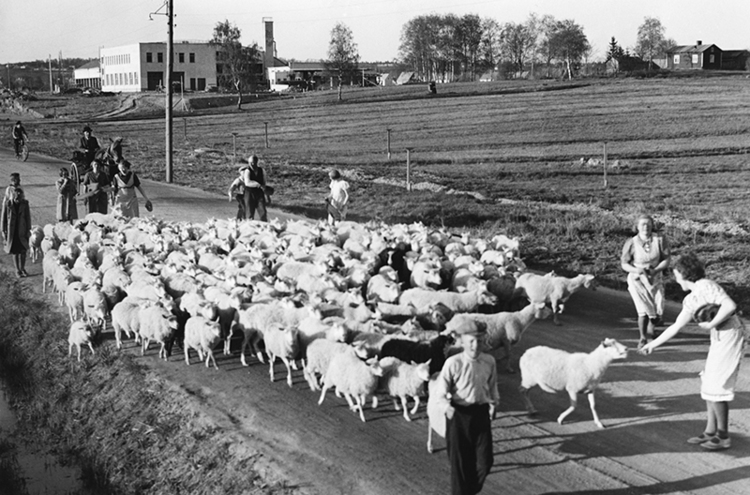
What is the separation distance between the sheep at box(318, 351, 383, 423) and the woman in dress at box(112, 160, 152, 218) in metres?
10.5

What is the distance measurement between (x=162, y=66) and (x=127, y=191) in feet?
326

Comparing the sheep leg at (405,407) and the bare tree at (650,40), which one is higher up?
the bare tree at (650,40)

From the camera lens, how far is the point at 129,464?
9.85 meters

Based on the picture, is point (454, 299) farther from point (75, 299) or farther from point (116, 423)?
point (75, 299)

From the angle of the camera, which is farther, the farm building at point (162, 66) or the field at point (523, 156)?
the farm building at point (162, 66)

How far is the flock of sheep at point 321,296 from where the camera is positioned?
9.52 metres

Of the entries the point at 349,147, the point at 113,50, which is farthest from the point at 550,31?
the point at 349,147

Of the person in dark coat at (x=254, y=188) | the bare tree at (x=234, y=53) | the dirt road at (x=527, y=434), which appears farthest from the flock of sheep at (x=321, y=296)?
the bare tree at (x=234, y=53)

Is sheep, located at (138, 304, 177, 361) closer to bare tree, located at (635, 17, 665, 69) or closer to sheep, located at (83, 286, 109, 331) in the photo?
sheep, located at (83, 286, 109, 331)

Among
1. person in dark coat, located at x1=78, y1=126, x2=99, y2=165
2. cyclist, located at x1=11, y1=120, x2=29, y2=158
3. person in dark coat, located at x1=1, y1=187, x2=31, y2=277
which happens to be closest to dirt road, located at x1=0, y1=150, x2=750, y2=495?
person in dark coat, located at x1=1, y1=187, x2=31, y2=277

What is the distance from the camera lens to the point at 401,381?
364 inches

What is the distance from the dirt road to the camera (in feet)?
26.2

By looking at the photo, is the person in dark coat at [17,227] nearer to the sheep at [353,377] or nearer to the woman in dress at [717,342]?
the sheep at [353,377]

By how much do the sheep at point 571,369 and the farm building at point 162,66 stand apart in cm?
10145
